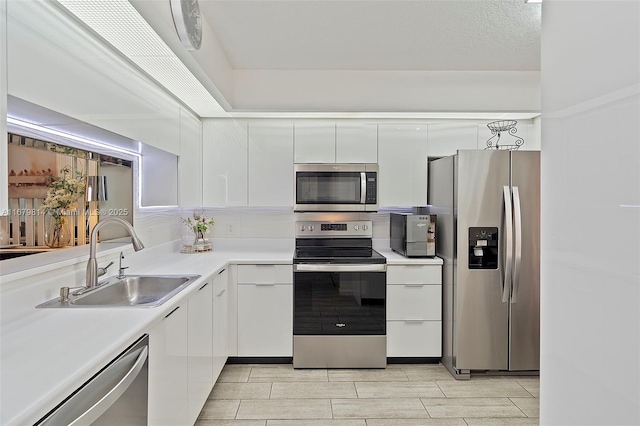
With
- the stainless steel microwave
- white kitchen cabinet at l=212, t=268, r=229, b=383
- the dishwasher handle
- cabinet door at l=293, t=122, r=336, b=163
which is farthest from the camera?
cabinet door at l=293, t=122, r=336, b=163

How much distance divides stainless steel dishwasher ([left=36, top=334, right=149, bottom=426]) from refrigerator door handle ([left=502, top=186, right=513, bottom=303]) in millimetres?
2540

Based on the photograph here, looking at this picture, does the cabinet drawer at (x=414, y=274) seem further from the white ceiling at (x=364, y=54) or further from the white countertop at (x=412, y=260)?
the white ceiling at (x=364, y=54)

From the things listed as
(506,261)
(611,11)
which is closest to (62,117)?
(611,11)

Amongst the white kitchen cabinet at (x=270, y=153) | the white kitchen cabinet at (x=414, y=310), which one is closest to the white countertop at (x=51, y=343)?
the white kitchen cabinet at (x=270, y=153)

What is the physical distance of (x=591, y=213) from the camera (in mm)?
498

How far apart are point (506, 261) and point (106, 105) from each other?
111 inches

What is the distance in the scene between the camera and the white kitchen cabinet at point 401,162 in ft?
11.6

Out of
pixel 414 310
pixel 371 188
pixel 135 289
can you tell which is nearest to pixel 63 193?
pixel 135 289

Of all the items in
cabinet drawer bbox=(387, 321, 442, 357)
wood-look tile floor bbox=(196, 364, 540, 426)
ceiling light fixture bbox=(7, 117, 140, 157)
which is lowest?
wood-look tile floor bbox=(196, 364, 540, 426)

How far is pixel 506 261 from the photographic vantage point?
116 inches

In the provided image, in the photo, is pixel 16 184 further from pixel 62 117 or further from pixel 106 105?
pixel 106 105

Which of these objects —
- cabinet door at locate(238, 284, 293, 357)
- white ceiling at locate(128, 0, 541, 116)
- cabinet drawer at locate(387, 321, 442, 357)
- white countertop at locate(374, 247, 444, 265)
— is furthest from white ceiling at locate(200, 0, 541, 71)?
cabinet drawer at locate(387, 321, 442, 357)

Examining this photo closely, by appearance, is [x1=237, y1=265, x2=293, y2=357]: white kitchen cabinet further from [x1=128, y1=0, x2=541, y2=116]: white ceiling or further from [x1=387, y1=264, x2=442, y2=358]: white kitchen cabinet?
[x1=128, y1=0, x2=541, y2=116]: white ceiling

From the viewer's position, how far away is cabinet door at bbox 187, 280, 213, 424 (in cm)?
210
